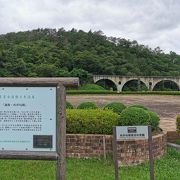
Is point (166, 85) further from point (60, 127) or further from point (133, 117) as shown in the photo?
point (60, 127)

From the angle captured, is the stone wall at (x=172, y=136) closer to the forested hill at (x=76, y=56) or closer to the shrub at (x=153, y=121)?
the shrub at (x=153, y=121)

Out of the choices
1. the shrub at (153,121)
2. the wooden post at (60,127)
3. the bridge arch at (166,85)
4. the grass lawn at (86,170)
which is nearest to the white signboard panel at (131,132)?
the wooden post at (60,127)

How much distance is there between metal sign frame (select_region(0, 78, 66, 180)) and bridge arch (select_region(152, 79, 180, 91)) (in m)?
63.6

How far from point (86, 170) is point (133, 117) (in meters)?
1.30

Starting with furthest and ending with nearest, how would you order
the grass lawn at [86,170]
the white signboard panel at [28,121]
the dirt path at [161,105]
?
the dirt path at [161,105] → the grass lawn at [86,170] → the white signboard panel at [28,121]

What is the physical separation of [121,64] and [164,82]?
838 cm

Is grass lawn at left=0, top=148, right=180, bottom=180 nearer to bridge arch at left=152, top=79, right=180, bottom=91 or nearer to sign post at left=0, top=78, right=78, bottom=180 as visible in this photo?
sign post at left=0, top=78, right=78, bottom=180

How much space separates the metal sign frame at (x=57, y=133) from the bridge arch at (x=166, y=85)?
63.6m

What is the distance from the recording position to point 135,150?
6.04 metres

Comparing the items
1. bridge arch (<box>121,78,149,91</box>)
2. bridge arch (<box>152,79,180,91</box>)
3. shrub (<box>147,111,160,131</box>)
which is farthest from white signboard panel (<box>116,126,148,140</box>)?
bridge arch (<box>152,79,180,91</box>)

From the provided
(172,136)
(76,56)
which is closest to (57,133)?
(172,136)

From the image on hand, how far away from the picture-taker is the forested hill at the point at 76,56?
5444 centimetres

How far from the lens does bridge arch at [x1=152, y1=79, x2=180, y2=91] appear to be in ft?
219

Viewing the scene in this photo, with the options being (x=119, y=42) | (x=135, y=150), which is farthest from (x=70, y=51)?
(x=135, y=150)
